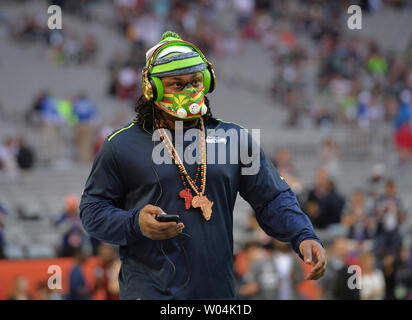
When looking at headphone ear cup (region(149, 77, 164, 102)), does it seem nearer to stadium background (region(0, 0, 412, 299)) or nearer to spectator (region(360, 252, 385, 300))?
stadium background (region(0, 0, 412, 299))

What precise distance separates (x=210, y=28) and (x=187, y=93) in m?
20.4

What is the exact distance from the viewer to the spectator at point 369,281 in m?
9.46

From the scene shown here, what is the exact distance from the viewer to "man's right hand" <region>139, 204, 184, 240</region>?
11.2ft

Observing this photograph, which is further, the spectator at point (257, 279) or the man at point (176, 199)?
the spectator at point (257, 279)

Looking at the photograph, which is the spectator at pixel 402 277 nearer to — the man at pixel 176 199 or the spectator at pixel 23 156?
the man at pixel 176 199

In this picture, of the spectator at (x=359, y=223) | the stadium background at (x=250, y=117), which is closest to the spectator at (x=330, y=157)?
the stadium background at (x=250, y=117)

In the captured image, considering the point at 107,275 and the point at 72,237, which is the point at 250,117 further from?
the point at 107,275

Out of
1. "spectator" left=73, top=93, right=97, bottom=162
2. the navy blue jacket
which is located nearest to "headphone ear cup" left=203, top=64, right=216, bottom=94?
the navy blue jacket

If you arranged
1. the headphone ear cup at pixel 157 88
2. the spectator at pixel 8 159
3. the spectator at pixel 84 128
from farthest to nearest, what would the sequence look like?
the spectator at pixel 84 128, the spectator at pixel 8 159, the headphone ear cup at pixel 157 88

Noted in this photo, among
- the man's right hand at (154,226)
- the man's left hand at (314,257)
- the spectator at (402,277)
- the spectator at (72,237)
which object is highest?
the man's right hand at (154,226)

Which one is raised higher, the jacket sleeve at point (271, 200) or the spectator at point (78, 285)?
the jacket sleeve at point (271, 200)

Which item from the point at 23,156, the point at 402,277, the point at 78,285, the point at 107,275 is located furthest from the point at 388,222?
the point at 23,156

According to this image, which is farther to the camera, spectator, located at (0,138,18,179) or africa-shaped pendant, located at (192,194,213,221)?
spectator, located at (0,138,18,179)

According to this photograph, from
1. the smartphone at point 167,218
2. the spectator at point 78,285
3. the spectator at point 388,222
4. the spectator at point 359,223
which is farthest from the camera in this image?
the spectator at point 359,223
